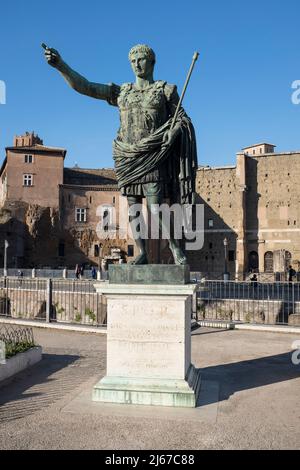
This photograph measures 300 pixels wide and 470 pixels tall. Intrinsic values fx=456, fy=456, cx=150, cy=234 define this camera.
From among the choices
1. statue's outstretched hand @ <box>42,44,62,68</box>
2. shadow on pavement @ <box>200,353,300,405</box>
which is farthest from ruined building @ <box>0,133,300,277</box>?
statue's outstretched hand @ <box>42,44,62,68</box>

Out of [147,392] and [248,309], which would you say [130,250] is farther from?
[147,392]

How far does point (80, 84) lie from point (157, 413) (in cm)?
417

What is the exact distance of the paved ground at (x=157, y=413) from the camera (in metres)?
4.30

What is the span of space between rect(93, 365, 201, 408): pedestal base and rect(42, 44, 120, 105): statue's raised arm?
12.0 ft

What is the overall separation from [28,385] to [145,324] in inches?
86.3

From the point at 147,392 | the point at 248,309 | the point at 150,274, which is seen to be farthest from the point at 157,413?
the point at 248,309

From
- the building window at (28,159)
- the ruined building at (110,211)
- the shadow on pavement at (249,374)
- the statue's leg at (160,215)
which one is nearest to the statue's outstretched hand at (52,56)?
the statue's leg at (160,215)

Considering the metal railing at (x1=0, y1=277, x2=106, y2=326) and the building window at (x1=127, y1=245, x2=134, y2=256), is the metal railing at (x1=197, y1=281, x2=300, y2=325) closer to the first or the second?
the metal railing at (x1=0, y1=277, x2=106, y2=326)

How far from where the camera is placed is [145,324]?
17.7ft

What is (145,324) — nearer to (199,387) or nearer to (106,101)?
(199,387)

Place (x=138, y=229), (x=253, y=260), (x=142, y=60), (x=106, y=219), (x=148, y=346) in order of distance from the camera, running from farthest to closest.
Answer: (x=253, y=260) → (x=106, y=219) → (x=138, y=229) → (x=142, y=60) → (x=148, y=346)

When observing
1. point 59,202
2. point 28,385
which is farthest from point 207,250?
point 28,385

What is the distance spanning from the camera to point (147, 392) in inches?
207

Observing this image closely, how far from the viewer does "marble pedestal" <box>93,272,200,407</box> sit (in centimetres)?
526
